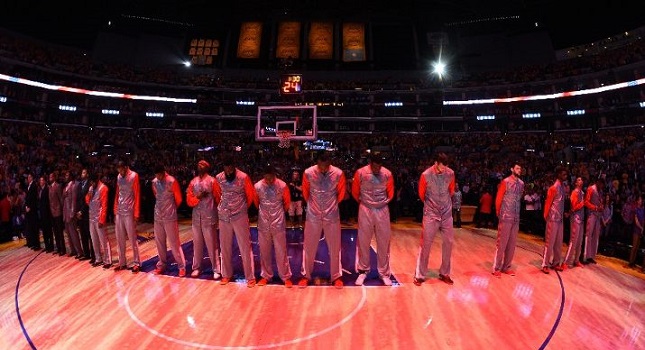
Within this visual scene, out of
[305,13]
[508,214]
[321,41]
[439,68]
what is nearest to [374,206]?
[508,214]

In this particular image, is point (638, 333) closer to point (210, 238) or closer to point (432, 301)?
point (432, 301)

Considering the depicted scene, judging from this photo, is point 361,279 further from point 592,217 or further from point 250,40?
point 250,40

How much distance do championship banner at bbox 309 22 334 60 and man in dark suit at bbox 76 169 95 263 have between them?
3173cm

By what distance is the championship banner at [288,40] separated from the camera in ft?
119

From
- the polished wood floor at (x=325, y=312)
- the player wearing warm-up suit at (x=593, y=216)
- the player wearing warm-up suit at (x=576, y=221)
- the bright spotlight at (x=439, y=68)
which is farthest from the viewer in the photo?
the bright spotlight at (x=439, y=68)

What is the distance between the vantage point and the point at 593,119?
28.0 m

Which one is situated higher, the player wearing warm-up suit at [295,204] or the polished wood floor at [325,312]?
the player wearing warm-up suit at [295,204]

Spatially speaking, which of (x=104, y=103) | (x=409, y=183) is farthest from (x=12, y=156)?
(x=409, y=183)

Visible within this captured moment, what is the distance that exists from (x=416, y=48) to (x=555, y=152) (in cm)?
1707

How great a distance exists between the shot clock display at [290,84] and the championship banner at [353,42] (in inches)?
821

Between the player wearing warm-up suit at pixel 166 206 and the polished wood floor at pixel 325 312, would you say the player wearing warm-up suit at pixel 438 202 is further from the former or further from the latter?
the player wearing warm-up suit at pixel 166 206

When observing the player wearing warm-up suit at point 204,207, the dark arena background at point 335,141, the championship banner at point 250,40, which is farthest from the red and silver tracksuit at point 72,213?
the championship banner at point 250,40

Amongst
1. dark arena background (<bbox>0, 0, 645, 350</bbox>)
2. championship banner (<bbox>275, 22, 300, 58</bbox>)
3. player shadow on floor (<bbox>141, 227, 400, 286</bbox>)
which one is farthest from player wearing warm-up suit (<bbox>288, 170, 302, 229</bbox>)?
championship banner (<bbox>275, 22, 300, 58</bbox>)

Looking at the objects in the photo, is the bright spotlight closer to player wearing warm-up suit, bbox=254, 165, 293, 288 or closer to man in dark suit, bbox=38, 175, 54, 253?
player wearing warm-up suit, bbox=254, 165, 293, 288
